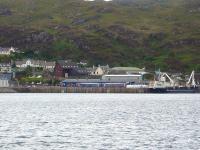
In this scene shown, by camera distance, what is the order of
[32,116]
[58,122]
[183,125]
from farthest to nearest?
[32,116] → [58,122] → [183,125]

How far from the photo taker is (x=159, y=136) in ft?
201

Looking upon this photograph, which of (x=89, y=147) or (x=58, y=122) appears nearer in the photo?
(x=89, y=147)

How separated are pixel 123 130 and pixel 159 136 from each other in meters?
Result: 6.00

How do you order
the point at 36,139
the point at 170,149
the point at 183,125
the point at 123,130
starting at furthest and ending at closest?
the point at 183,125, the point at 123,130, the point at 36,139, the point at 170,149

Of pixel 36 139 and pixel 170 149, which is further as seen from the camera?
pixel 36 139

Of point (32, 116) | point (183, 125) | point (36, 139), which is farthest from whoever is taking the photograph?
point (32, 116)

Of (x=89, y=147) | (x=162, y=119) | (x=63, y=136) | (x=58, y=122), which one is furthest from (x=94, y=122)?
(x=89, y=147)

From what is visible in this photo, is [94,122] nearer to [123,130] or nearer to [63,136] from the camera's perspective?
[123,130]

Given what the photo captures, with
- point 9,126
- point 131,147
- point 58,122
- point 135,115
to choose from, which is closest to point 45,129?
point 9,126

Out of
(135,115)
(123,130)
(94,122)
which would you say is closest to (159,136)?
(123,130)

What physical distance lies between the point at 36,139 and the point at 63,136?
3612 millimetres

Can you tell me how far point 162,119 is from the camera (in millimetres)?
81750

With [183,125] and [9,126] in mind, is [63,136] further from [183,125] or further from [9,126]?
[183,125]

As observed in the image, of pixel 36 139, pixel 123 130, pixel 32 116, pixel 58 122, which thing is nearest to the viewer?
pixel 36 139
